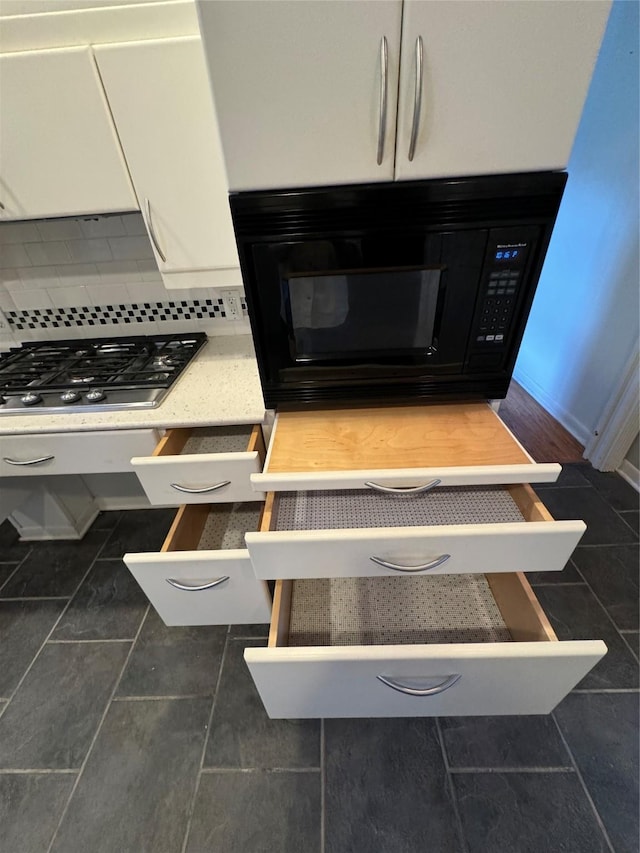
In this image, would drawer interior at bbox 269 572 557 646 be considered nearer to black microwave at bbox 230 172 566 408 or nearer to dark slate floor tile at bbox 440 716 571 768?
dark slate floor tile at bbox 440 716 571 768

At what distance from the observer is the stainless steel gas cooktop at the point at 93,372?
1.15 m

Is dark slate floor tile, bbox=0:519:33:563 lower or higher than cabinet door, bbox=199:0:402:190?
lower

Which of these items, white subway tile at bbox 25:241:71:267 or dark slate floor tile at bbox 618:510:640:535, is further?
dark slate floor tile at bbox 618:510:640:535

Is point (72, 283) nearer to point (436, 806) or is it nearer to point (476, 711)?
point (476, 711)

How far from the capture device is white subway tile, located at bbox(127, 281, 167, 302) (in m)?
1.47

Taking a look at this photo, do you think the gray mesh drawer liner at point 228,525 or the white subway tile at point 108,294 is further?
the white subway tile at point 108,294

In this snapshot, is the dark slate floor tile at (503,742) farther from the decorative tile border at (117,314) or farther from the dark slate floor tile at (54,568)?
the decorative tile border at (117,314)

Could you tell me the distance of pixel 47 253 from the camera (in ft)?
4.61

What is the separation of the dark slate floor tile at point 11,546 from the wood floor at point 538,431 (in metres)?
2.48

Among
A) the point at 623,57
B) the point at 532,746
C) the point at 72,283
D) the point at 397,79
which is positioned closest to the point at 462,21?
the point at 397,79

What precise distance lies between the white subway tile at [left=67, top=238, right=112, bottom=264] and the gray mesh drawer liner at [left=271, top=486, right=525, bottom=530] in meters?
1.17

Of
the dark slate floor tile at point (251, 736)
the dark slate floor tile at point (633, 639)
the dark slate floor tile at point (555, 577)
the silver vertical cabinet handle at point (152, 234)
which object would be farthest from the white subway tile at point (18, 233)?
the dark slate floor tile at point (633, 639)

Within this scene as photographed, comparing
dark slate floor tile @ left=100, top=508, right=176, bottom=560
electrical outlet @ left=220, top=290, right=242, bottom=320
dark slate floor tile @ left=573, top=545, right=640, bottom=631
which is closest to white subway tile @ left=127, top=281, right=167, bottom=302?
electrical outlet @ left=220, top=290, right=242, bottom=320

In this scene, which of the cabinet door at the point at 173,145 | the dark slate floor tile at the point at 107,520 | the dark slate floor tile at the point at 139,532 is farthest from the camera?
the dark slate floor tile at the point at 107,520
